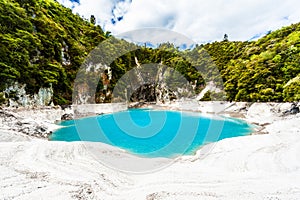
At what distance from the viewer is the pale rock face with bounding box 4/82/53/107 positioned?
72.9 feet

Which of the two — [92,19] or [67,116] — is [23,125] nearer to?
[67,116]

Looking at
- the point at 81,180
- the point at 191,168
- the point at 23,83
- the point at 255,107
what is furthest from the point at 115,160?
the point at 255,107

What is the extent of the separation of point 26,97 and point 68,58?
42.4ft

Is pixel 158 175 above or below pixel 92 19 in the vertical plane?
below

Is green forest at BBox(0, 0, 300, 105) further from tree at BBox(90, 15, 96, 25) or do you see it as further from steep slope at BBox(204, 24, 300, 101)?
tree at BBox(90, 15, 96, 25)

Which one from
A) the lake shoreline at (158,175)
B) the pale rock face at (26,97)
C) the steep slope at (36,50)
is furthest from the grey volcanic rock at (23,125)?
the steep slope at (36,50)

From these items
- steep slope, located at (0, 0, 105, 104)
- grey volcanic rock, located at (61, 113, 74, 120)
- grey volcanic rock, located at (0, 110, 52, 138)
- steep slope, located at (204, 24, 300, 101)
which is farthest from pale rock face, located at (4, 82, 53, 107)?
steep slope, located at (204, 24, 300, 101)

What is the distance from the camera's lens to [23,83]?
78.7ft

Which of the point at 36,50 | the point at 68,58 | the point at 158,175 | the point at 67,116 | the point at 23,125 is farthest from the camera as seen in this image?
the point at 68,58

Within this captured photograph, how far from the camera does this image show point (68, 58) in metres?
34.2

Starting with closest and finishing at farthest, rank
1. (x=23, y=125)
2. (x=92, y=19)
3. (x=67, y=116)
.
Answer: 1. (x=23, y=125)
2. (x=67, y=116)
3. (x=92, y=19)

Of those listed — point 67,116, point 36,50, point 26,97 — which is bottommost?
point 67,116

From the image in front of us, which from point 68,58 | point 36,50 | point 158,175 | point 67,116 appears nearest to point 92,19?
point 68,58

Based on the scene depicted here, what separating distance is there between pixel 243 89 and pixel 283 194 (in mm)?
32155
